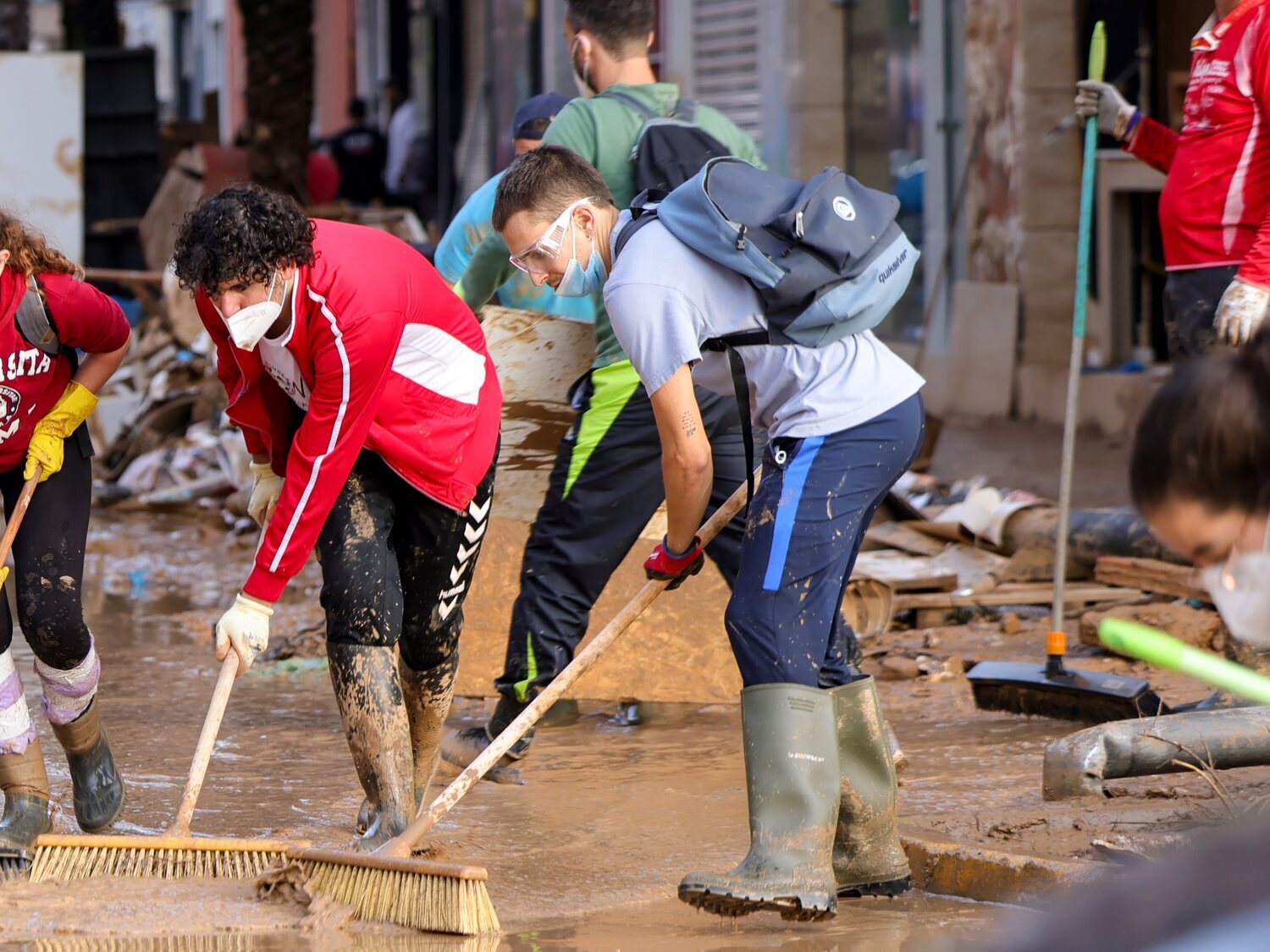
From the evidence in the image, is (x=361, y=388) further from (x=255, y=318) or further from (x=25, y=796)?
(x=25, y=796)

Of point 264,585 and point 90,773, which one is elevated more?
point 264,585

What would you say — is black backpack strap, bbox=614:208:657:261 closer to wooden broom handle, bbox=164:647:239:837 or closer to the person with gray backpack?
the person with gray backpack

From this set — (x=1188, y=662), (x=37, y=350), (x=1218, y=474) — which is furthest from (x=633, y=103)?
(x=1188, y=662)

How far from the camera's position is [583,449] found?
460 centimetres

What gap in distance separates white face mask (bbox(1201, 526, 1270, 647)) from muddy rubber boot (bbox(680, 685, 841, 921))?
43.7 inches

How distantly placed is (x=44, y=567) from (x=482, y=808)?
1.20 metres

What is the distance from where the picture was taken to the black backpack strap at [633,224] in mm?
3419

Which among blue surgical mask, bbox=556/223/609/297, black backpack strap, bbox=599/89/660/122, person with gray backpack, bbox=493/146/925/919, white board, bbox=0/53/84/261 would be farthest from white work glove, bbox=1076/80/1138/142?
white board, bbox=0/53/84/261

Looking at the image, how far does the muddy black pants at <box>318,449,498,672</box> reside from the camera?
375 cm

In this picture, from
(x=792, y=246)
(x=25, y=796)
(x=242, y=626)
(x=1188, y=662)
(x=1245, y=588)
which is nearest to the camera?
(x=1188, y=662)

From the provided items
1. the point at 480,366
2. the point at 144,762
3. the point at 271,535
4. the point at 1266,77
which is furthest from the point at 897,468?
the point at 144,762

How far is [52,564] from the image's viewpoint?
3.97 m

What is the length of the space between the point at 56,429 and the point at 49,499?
16cm

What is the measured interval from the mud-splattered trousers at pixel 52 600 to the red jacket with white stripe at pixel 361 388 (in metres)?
0.42
